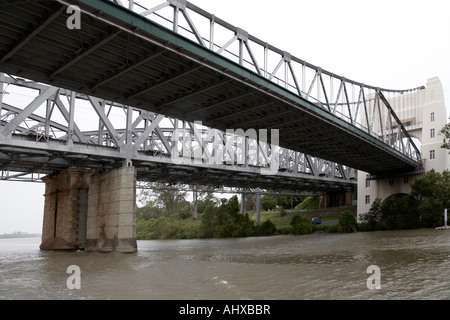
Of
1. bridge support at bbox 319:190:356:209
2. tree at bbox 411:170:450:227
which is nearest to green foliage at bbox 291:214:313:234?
tree at bbox 411:170:450:227

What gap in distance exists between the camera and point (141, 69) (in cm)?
2261

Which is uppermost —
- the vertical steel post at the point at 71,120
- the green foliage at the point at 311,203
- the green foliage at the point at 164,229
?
the vertical steel post at the point at 71,120

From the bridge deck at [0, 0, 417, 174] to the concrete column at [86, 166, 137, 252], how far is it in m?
9.66

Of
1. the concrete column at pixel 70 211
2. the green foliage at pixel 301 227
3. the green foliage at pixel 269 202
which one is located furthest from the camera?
the green foliage at pixel 269 202

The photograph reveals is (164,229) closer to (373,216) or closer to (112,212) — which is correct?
(373,216)

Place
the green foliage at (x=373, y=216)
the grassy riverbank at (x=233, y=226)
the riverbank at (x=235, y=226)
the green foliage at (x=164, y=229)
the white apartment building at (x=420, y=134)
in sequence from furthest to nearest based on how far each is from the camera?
the green foliage at (x=164, y=229) < the grassy riverbank at (x=233, y=226) < the riverbank at (x=235, y=226) < the green foliage at (x=373, y=216) < the white apartment building at (x=420, y=134)

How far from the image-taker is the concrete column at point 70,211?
138ft

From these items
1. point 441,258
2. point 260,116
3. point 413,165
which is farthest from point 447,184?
point 441,258

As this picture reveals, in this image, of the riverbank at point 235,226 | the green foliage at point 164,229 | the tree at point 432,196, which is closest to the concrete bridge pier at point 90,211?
the riverbank at point 235,226

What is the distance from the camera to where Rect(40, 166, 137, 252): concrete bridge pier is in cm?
3587

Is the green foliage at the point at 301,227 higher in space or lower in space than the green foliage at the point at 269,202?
lower

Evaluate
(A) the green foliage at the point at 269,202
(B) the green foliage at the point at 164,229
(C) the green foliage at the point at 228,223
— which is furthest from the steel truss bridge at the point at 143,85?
(A) the green foliage at the point at 269,202

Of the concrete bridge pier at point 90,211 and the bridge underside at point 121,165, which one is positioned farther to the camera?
the concrete bridge pier at point 90,211

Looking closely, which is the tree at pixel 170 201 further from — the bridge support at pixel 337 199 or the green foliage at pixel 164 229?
the bridge support at pixel 337 199
